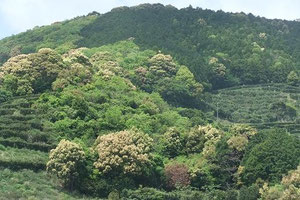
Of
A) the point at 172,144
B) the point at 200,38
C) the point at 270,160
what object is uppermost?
the point at 200,38

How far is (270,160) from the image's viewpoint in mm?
59188

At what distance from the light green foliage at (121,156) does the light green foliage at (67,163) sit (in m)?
2.27

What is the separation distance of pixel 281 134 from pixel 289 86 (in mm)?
47326

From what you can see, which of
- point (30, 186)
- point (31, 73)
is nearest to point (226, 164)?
point (30, 186)

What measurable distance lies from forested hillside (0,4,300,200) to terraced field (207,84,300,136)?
0.19 metres

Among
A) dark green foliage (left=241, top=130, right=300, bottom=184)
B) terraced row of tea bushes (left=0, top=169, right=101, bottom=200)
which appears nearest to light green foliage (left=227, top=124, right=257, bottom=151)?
dark green foliage (left=241, top=130, right=300, bottom=184)

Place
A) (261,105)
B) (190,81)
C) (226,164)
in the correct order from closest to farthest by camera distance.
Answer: (226,164), (261,105), (190,81)

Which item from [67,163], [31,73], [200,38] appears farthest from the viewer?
[200,38]

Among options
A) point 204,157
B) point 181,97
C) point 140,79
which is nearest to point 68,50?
point 140,79

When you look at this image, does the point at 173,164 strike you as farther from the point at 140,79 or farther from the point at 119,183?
the point at 140,79

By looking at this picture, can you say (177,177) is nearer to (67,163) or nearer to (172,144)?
(172,144)

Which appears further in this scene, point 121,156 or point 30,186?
point 121,156

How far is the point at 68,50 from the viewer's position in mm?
115188

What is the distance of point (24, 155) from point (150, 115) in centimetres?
2327
